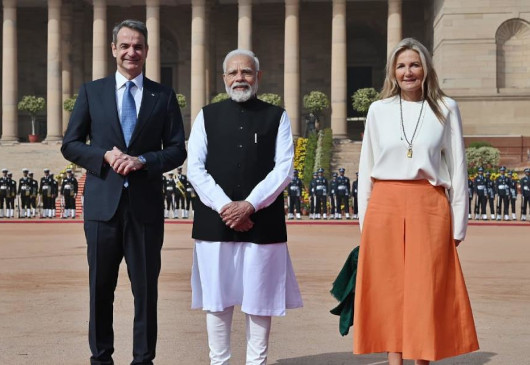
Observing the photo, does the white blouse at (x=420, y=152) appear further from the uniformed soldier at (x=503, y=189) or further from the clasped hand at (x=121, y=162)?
the uniformed soldier at (x=503, y=189)

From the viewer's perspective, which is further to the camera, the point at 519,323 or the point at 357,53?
the point at 357,53

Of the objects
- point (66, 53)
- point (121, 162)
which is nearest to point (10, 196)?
point (66, 53)

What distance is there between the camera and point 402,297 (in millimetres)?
6715

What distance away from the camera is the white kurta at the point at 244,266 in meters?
7.04

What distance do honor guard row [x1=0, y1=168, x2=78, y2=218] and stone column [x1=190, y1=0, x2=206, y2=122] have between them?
1807cm

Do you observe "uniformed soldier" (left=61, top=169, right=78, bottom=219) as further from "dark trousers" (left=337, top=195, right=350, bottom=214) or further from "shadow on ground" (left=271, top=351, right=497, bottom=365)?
"shadow on ground" (left=271, top=351, right=497, bottom=365)

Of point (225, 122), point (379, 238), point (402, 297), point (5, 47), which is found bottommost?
point (402, 297)

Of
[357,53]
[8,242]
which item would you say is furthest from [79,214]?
[357,53]

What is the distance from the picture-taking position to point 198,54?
174ft

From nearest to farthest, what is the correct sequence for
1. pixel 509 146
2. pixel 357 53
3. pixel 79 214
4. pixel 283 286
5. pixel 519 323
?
pixel 283 286, pixel 519 323, pixel 79 214, pixel 509 146, pixel 357 53

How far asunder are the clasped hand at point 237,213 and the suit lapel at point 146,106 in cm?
98

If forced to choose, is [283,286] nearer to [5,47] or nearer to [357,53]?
[5,47]

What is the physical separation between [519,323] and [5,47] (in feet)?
159

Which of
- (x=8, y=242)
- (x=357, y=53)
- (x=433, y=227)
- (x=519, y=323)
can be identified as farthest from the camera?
(x=357, y=53)
